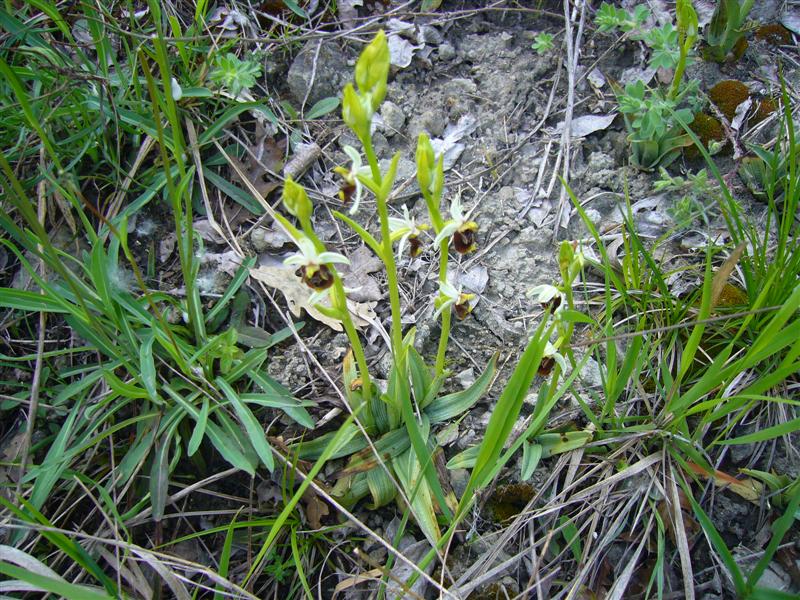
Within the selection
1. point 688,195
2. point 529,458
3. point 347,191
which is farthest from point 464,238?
point 688,195

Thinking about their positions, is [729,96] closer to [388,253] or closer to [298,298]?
[388,253]

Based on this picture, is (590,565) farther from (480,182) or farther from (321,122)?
(321,122)

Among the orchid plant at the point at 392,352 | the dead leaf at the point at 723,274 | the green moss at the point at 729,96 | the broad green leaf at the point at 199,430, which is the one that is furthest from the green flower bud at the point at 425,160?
the green moss at the point at 729,96

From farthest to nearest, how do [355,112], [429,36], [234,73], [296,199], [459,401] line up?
[429,36] < [234,73] < [459,401] < [296,199] < [355,112]

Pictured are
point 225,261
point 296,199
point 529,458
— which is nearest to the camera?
point 296,199

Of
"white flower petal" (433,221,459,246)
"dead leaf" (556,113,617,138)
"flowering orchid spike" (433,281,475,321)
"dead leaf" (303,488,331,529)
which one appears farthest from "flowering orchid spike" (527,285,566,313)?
"dead leaf" (556,113,617,138)

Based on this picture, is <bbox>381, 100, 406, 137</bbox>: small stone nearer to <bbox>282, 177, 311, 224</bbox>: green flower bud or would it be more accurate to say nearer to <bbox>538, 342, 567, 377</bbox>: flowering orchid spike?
<bbox>282, 177, 311, 224</bbox>: green flower bud
